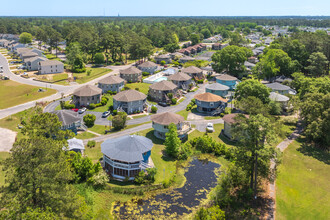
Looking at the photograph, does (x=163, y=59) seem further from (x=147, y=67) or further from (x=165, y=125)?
(x=165, y=125)

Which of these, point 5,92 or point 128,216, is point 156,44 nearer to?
point 5,92

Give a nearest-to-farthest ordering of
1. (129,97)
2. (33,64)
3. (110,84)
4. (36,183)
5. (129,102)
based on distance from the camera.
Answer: (36,183) < (129,102) < (129,97) < (110,84) < (33,64)

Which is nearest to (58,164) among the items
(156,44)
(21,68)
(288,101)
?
(288,101)

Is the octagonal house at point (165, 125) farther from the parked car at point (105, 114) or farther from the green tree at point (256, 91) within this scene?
the green tree at point (256, 91)

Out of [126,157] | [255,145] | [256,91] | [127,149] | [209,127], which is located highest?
[256,91]

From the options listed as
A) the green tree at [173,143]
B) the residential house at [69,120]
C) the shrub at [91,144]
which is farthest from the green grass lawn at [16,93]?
the green tree at [173,143]

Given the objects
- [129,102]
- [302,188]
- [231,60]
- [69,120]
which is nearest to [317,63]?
[231,60]
